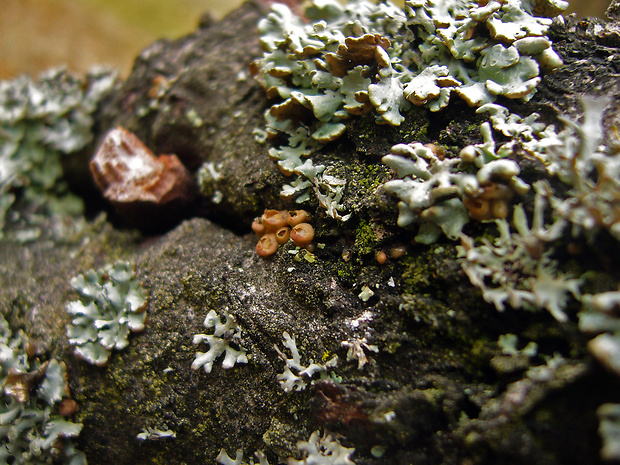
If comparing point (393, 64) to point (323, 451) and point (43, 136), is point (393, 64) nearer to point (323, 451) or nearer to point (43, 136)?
point (323, 451)

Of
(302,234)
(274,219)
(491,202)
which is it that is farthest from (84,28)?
(491,202)

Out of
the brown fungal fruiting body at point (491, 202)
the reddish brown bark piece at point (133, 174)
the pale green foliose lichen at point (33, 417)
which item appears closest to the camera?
the brown fungal fruiting body at point (491, 202)

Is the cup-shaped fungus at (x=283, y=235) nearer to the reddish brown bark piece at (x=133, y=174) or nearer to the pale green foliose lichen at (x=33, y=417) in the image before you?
the reddish brown bark piece at (x=133, y=174)

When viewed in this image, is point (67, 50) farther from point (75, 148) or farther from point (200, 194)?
point (200, 194)

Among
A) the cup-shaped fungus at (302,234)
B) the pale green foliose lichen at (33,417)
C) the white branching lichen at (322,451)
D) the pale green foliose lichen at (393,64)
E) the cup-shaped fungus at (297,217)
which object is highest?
the pale green foliose lichen at (393,64)

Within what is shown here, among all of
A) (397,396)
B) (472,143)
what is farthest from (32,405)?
(472,143)

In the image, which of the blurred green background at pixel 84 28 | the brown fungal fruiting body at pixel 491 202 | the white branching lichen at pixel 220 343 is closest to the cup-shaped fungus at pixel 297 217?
the white branching lichen at pixel 220 343

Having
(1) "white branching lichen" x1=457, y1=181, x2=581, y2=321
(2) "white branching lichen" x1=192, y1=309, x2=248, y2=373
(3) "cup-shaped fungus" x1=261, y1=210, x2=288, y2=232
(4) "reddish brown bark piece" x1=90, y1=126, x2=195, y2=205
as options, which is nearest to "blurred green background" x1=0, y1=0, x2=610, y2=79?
(4) "reddish brown bark piece" x1=90, y1=126, x2=195, y2=205
